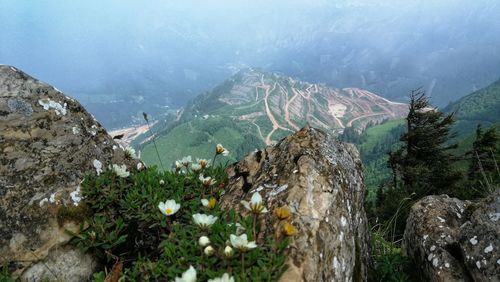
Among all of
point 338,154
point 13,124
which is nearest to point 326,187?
point 338,154

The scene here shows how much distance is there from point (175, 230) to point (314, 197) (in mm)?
1965

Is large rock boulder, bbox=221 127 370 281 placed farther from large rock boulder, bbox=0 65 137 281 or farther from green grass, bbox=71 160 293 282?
large rock boulder, bbox=0 65 137 281

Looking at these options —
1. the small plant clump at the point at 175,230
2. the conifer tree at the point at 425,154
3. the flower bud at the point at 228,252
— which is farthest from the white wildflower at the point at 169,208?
the conifer tree at the point at 425,154

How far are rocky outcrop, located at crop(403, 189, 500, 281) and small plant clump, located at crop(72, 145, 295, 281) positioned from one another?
328cm

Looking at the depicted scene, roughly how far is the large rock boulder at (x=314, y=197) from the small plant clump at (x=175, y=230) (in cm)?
29

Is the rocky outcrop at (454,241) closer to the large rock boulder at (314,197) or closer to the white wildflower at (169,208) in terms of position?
the large rock boulder at (314,197)

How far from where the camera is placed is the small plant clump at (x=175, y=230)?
13.8 ft

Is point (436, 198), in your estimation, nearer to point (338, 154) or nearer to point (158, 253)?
point (338, 154)

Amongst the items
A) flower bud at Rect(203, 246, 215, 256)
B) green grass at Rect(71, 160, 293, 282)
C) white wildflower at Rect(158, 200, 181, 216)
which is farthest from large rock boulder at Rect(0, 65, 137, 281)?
flower bud at Rect(203, 246, 215, 256)

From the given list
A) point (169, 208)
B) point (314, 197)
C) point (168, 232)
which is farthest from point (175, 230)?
point (314, 197)

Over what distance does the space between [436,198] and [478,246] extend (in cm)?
257

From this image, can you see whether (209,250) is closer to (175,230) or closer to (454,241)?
(175,230)

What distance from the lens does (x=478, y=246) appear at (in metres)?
6.01

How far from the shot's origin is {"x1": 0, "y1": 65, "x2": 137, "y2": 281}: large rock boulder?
552cm
